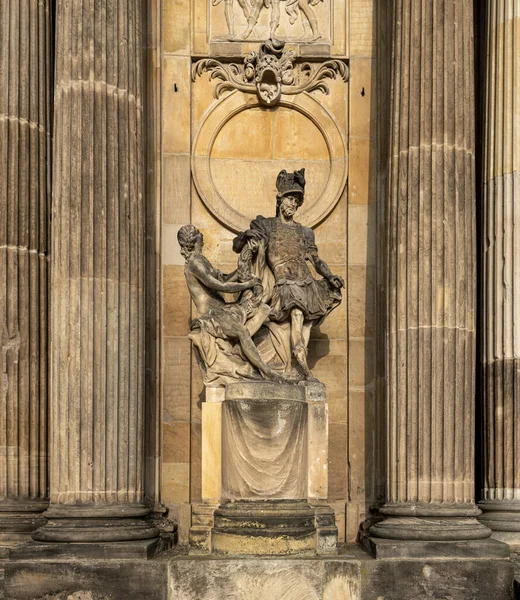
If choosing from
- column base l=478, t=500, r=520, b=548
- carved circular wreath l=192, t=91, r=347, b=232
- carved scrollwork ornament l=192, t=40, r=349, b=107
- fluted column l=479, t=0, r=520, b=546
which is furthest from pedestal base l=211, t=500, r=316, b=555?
carved scrollwork ornament l=192, t=40, r=349, b=107

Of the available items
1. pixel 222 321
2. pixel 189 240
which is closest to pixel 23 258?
pixel 189 240

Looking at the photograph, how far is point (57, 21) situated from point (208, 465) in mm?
6035

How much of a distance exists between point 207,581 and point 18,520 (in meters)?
2.75

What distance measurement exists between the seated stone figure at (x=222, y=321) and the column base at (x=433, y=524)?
2245 millimetres

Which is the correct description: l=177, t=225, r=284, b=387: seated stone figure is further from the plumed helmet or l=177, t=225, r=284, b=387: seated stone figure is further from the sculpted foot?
the plumed helmet

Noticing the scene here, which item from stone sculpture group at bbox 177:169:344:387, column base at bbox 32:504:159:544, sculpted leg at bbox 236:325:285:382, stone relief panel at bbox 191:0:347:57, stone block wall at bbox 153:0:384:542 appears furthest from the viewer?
stone relief panel at bbox 191:0:347:57

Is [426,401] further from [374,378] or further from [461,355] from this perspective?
[374,378]

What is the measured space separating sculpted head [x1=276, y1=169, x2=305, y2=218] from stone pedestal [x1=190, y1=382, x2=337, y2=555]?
94.4 inches

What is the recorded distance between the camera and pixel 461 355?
1366 centimetres

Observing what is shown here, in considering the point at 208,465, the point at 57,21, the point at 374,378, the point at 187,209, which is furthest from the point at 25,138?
the point at 374,378

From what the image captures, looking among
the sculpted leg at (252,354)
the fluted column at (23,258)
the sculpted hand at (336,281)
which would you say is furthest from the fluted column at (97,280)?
the sculpted hand at (336,281)

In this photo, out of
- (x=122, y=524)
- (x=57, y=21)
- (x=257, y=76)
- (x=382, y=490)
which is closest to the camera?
(x=122, y=524)

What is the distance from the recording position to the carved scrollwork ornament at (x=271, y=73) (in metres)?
16.1

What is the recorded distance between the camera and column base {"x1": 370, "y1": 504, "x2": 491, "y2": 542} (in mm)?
12953
